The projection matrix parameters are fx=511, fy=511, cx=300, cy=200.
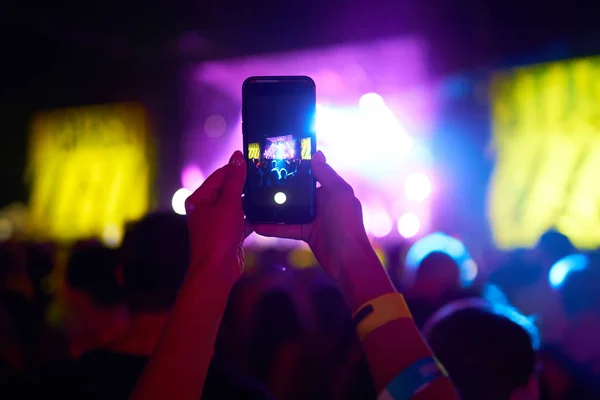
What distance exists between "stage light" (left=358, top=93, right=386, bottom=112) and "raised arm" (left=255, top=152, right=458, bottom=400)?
6.86 m

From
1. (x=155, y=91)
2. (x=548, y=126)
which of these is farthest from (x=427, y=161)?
(x=155, y=91)

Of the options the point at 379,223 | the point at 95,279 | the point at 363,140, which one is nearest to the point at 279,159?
the point at 95,279

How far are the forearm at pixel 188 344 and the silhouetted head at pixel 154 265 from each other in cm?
70

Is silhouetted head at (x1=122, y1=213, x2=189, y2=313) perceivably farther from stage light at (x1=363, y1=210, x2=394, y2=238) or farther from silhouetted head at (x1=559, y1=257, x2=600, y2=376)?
stage light at (x1=363, y1=210, x2=394, y2=238)

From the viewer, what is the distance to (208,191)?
3.23 ft

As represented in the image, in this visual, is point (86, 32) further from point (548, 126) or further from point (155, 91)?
point (548, 126)

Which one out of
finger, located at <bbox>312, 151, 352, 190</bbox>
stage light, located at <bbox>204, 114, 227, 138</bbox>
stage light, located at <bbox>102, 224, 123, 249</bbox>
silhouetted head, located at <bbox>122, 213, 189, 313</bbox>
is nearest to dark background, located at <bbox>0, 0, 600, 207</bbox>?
stage light, located at <bbox>204, 114, 227, 138</bbox>

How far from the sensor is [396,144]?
7535 mm

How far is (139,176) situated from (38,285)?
6150 millimetres

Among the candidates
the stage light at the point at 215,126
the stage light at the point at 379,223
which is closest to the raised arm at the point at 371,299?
the stage light at the point at 379,223

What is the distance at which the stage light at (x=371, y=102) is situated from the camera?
25.1 feet

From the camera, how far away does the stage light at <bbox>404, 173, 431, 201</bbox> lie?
23.8ft

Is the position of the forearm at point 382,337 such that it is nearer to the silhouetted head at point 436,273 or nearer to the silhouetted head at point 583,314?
the silhouetted head at point 583,314

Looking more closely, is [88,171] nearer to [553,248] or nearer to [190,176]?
[190,176]
